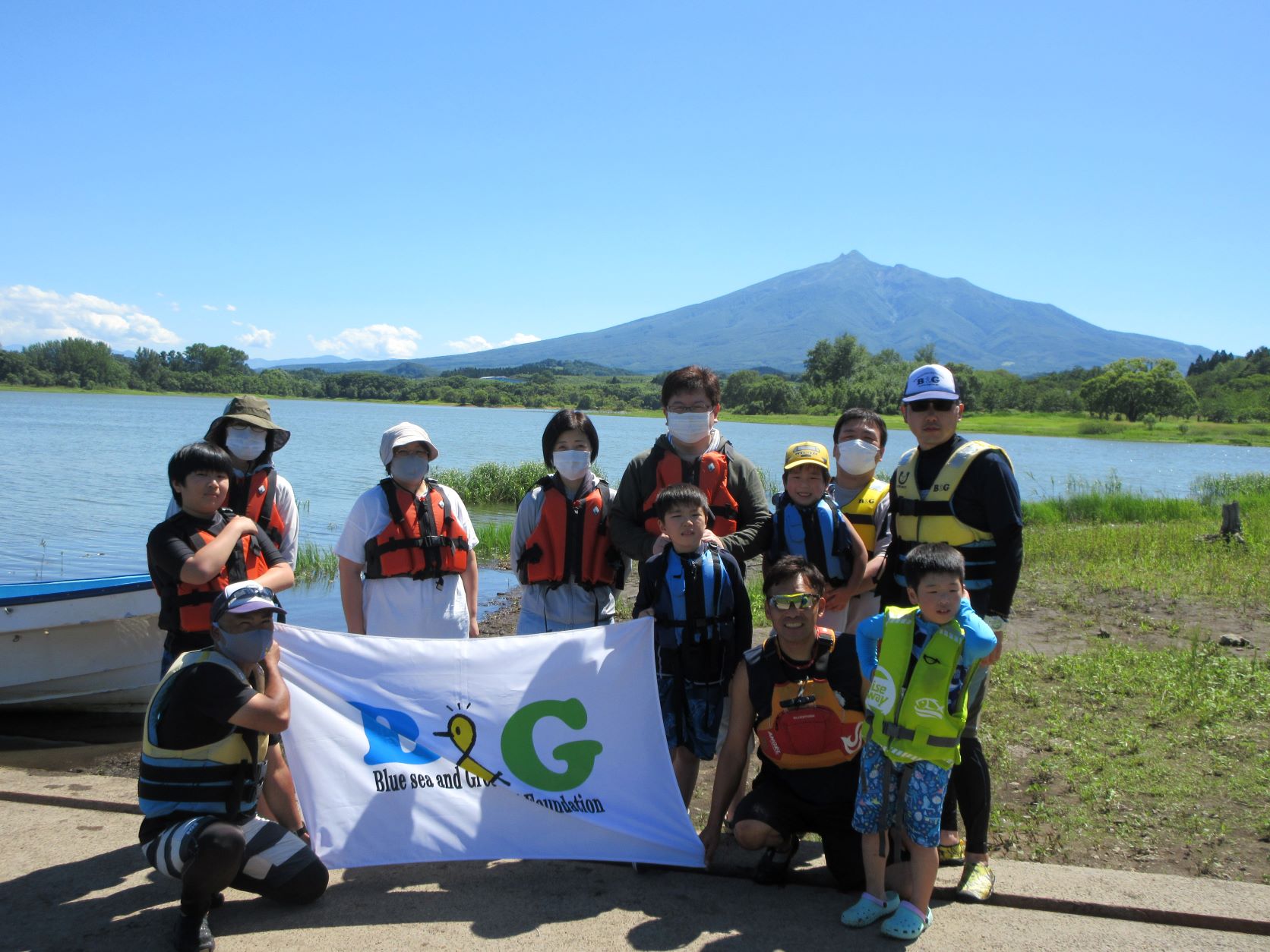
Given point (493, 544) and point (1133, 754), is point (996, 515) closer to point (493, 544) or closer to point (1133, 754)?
point (1133, 754)

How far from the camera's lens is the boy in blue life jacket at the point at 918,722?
141 inches

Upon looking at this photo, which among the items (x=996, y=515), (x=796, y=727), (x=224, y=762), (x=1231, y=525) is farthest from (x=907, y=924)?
(x=1231, y=525)

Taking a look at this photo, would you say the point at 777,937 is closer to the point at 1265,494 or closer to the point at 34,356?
the point at 1265,494

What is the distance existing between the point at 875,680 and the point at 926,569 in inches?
20.1

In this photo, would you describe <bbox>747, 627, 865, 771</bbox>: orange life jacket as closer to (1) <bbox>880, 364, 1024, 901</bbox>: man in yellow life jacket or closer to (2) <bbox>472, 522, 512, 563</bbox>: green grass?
(1) <bbox>880, 364, 1024, 901</bbox>: man in yellow life jacket

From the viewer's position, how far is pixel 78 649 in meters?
7.60

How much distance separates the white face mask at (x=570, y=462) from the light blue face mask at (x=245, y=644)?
5.54ft

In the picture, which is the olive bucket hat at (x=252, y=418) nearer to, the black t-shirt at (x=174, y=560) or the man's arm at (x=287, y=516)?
the man's arm at (x=287, y=516)

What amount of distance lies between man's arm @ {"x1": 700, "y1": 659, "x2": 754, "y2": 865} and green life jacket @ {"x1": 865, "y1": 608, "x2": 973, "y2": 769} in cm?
65

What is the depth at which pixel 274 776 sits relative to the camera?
4.15 metres

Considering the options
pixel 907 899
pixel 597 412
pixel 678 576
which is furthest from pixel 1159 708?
pixel 597 412

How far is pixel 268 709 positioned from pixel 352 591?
111cm

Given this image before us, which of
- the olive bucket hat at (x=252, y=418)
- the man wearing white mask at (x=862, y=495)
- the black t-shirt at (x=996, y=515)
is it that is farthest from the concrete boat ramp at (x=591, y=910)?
the olive bucket hat at (x=252, y=418)

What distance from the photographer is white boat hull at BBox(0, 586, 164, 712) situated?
24.1 feet
